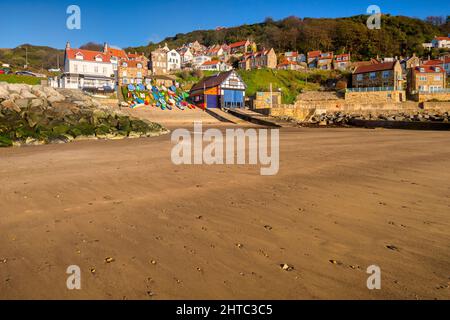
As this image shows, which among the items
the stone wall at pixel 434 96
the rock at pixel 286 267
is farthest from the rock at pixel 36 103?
the stone wall at pixel 434 96

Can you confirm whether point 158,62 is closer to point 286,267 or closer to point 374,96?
point 374,96

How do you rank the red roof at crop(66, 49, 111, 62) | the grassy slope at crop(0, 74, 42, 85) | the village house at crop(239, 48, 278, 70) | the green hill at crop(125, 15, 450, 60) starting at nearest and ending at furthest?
the grassy slope at crop(0, 74, 42, 85)
the red roof at crop(66, 49, 111, 62)
the village house at crop(239, 48, 278, 70)
the green hill at crop(125, 15, 450, 60)

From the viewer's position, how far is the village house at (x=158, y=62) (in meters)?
86.1

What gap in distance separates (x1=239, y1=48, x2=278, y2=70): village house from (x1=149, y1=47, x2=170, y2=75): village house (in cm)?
2208

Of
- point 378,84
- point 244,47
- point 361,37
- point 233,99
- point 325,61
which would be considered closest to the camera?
point 233,99

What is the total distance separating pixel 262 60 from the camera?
285 feet

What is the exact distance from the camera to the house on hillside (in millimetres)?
49156

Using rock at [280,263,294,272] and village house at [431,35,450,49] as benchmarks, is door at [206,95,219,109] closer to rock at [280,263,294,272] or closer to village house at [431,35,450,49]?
rock at [280,263,294,272]

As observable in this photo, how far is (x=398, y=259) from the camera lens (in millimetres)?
3549

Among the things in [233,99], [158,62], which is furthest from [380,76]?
[158,62]

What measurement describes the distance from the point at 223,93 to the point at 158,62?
4516 centimetres

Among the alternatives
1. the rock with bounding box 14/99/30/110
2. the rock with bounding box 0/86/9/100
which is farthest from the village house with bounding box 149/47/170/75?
the rock with bounding box 14/99/30/110
